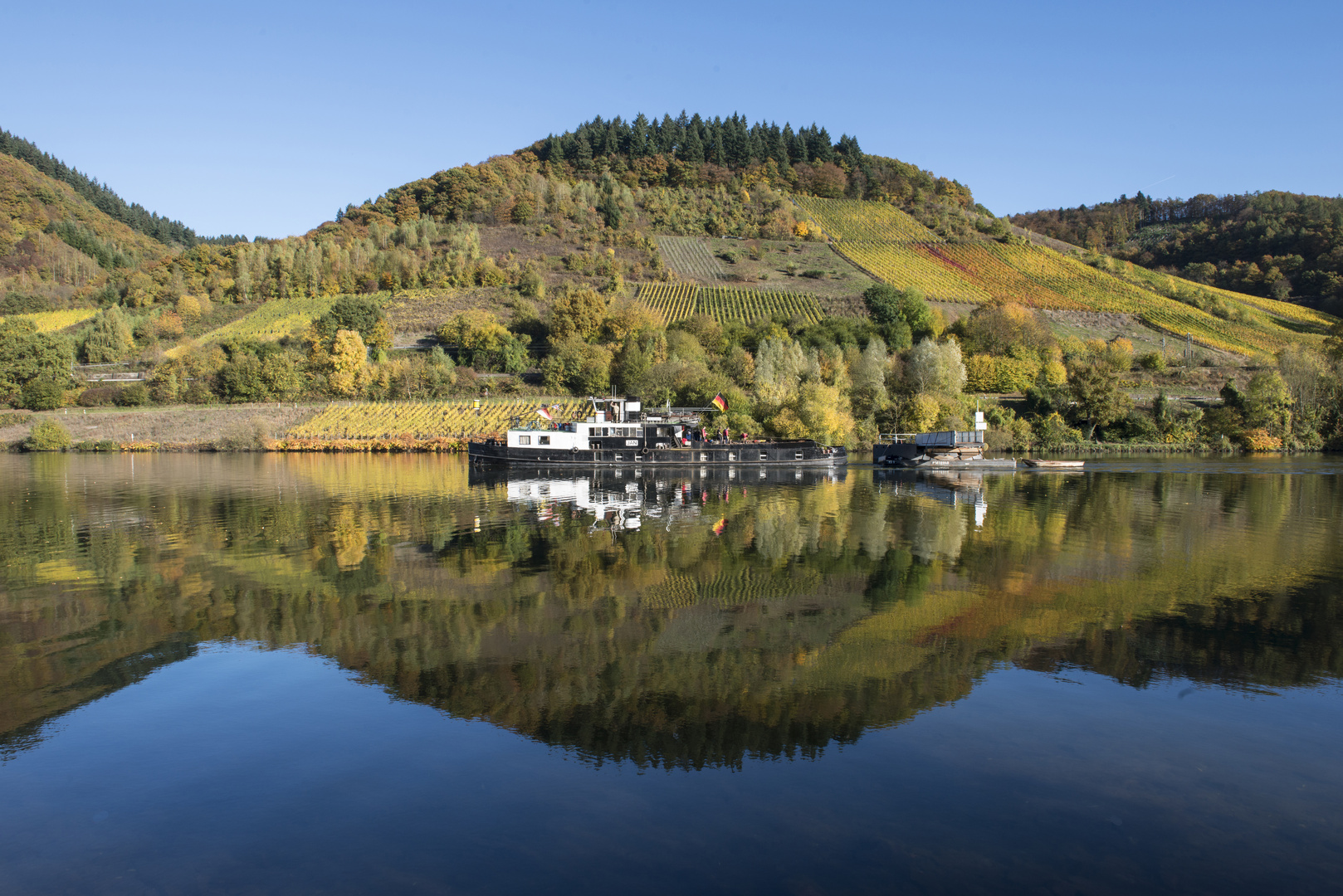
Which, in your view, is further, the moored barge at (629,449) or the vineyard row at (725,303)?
the vineyard row at (725,303)

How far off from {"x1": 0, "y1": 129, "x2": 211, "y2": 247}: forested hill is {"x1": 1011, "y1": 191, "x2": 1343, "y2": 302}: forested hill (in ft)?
624

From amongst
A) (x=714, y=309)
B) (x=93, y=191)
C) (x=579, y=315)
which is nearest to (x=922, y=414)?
(x=714, y=309)

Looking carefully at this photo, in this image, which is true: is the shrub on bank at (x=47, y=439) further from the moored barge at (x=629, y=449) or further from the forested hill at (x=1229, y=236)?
the forested hill at (x=1229, y=236)

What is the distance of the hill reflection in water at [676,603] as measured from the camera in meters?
9.63

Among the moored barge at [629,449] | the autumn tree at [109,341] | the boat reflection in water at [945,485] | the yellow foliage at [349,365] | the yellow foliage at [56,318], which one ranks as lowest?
the boat reflection in water at [945,485]

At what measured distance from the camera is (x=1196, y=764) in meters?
7.99

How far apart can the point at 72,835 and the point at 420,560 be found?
1077cm

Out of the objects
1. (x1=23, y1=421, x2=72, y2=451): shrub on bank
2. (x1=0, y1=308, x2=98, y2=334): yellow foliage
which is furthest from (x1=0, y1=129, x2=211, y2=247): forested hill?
(x1=23, y1=421, x2=72, y2=451): shrub on bank

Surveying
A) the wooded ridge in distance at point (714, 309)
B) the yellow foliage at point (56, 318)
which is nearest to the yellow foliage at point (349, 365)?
the wooded ridge in distance at point (714, 309)

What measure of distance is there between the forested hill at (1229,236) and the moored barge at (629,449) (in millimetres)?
95280

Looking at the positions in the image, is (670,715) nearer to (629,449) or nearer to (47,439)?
(629,449)

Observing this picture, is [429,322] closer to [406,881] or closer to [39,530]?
[39,530]

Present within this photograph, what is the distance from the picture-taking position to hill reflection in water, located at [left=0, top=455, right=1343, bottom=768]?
31.6 ft

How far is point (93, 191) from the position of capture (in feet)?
569
